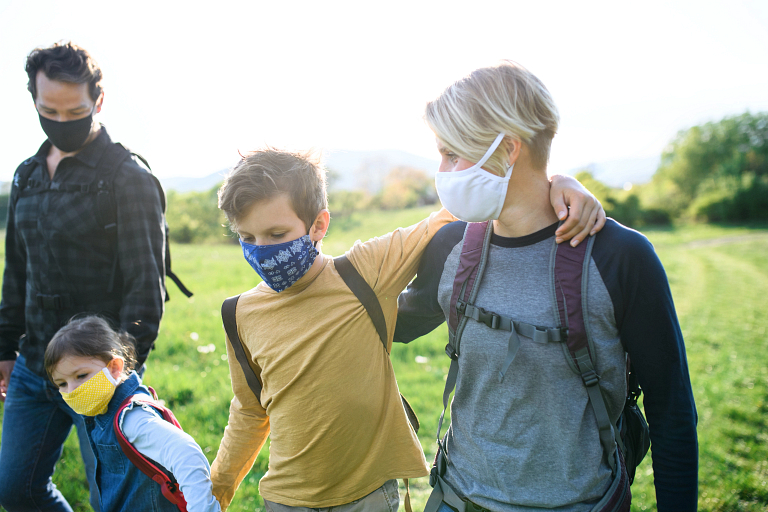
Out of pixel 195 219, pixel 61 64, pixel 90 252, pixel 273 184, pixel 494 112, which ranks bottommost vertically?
pixel 195 219

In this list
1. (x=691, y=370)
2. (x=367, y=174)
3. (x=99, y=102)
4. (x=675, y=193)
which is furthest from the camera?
(x=367, y=174)

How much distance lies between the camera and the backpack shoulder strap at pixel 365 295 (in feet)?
6.89

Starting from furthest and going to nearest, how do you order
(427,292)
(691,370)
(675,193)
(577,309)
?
1. (675,193)
2. (691,370)
3. (427,292)
4. (577,309)

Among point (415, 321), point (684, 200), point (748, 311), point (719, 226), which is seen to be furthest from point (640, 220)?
point (415, 321)

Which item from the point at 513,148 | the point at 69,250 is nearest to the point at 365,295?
the point at 513,148

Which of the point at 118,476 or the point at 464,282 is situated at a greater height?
the point at 464,282

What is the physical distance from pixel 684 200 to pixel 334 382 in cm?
4426

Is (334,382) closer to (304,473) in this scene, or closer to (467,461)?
(304,473)

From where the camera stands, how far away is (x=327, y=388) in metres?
2.03

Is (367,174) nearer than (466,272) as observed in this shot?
No

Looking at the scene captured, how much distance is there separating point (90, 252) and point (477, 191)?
2.13 meters

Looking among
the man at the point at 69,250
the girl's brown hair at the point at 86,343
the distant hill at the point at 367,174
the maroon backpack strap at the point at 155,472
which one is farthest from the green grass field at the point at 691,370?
the distant hill at the point at 367,174

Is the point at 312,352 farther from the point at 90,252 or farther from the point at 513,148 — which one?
the point at 90,252

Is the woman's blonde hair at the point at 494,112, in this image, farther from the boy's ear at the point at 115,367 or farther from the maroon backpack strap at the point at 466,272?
the boy's ear at the point at 115,367
